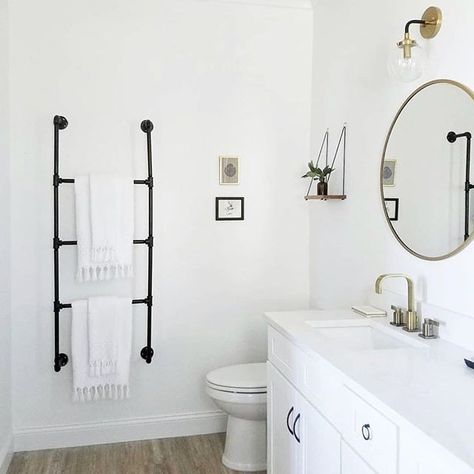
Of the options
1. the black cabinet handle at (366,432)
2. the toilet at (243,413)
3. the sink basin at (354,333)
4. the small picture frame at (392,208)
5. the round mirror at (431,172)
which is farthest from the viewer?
the toilet at (243,413)

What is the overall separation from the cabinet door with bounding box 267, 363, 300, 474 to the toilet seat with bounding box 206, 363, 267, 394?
22 centimetres

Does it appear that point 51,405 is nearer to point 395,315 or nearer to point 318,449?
point 318,449

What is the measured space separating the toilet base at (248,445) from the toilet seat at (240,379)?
212 mm

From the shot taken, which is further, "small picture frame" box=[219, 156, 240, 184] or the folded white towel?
"small picture frame" box=[219, 156, 240, 184]

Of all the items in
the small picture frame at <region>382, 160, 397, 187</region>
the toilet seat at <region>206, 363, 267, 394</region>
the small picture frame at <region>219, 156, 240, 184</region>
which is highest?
the small picture frame at <region>219, 156, 240, 184</region>

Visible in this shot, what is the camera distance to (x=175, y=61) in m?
3.14

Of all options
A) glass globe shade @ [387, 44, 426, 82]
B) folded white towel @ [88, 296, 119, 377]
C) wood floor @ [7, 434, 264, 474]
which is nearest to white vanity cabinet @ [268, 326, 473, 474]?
wood floor @ [7, 434, 264, 474]

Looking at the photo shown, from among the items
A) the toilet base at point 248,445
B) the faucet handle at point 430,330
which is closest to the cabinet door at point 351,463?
the faucet handle at point 430,330

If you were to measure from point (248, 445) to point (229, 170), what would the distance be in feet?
5.09

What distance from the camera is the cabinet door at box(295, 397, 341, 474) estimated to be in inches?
69.0

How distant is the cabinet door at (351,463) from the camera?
5.02 ft

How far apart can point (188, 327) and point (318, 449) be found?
4.85 feet

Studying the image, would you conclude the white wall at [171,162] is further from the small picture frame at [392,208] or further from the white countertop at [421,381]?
the white countertop at [421,381]

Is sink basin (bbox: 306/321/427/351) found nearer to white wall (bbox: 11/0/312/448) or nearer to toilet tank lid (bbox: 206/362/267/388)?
toilet tank lid (bbox: 206/362/267/388)
